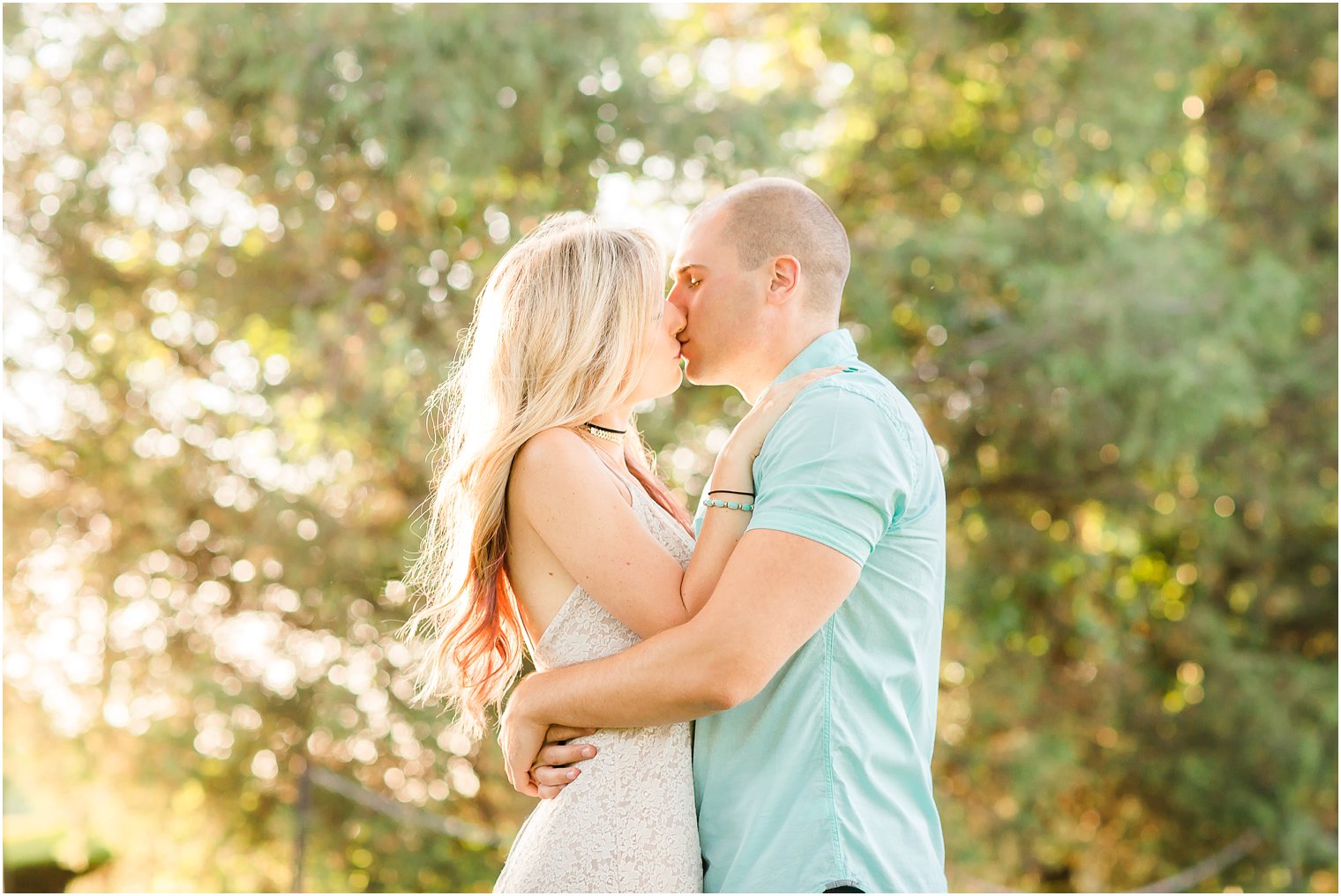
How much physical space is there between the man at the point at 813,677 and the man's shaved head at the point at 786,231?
Result: 0.25 metres

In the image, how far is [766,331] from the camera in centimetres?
219

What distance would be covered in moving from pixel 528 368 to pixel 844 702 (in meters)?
0.76

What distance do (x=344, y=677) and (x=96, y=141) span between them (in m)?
3.27

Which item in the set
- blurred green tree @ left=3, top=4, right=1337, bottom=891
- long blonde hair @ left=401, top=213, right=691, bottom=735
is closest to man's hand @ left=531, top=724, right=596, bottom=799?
long blonde hair @ left=401, top=213, right=691, bottom=735

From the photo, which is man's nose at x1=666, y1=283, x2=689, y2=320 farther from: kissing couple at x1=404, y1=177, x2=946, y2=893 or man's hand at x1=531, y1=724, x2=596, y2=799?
man's hand at x1=531, y1=724, x2=596, y2=799

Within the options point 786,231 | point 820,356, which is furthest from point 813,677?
point 786,231

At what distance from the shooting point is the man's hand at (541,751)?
6.34ft

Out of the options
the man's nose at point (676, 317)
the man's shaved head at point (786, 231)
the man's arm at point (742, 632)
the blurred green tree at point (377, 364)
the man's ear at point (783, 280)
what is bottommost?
the blurred green tree at point (377, 364)

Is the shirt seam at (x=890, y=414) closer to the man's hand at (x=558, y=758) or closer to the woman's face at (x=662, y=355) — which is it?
the woman's face at (x=662, y=355)

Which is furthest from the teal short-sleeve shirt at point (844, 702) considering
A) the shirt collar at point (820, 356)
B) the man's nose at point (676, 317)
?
the man's nose at point (676, 317)

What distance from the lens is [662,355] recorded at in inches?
86.4

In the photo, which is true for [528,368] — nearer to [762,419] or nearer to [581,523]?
[581,523]

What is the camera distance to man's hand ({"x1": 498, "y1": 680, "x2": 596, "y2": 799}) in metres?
1.93

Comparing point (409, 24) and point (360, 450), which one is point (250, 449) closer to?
point (360, 450)
